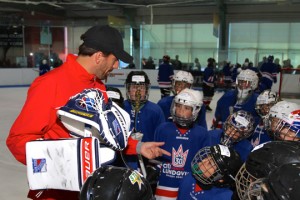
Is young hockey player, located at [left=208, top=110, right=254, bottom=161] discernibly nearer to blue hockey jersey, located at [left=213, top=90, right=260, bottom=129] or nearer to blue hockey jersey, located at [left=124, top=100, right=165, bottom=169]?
blue hockey jersey, located at [left=124, top=100, right=165, bottom=169]

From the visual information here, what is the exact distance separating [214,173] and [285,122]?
649 mm

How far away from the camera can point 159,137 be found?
2504mm

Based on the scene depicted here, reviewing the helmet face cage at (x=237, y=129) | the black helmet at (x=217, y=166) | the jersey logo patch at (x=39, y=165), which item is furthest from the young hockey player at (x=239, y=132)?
the jersey logo patch at (x=39, y=165)

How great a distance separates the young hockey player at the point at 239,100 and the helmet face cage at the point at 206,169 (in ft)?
6.12

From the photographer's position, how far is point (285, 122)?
2.08 meters

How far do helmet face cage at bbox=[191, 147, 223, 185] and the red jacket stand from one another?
0.67m

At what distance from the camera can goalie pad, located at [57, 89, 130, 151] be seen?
1147 mm

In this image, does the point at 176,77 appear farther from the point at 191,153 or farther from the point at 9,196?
the point at 9,196

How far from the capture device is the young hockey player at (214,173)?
1.70m

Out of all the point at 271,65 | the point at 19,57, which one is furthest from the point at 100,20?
the point at 271,65

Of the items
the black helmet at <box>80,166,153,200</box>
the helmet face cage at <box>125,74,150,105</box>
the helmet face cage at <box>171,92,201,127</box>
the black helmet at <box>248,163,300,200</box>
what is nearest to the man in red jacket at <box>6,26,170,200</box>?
the black helmet at <box>80,166,153,200</box>

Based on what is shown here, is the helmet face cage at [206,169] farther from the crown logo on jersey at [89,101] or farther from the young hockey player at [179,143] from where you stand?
the crown logo on jersey at [89,101]

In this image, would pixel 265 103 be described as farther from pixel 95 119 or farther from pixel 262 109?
pixel 95 119

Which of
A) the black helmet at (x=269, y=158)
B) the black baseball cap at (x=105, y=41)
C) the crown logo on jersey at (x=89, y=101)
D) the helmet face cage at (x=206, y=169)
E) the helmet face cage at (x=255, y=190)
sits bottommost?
the helmet face cage at (x=206, y=169)
